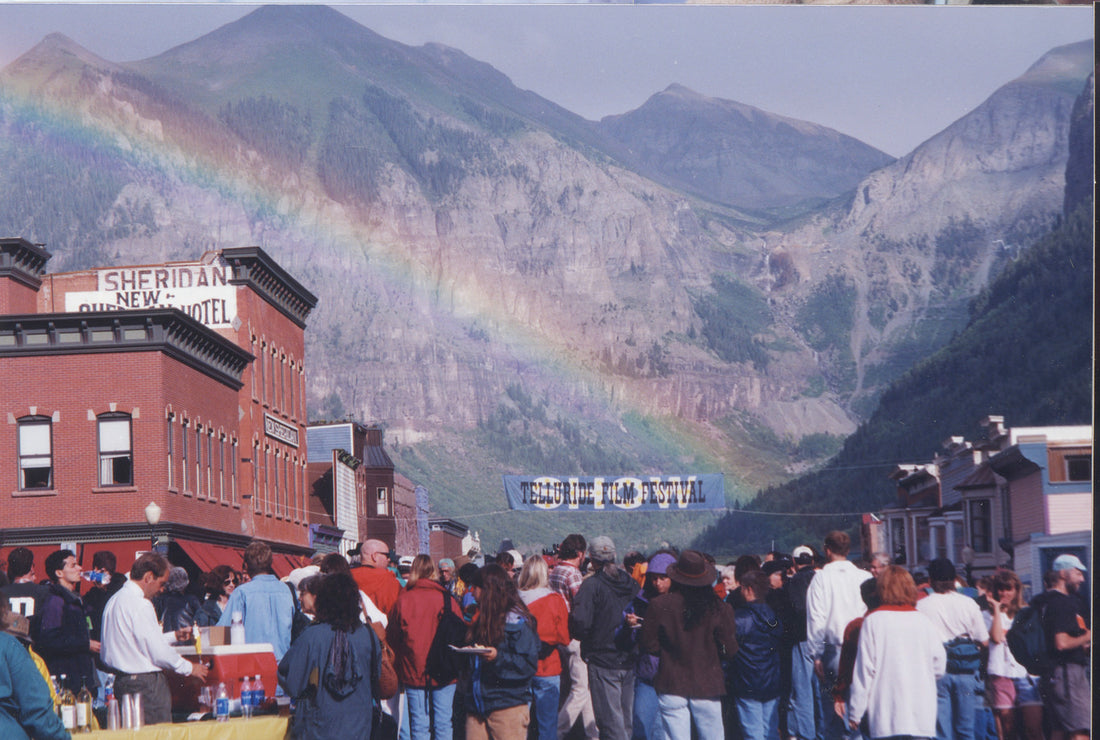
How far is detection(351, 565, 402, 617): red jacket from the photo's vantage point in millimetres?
13062

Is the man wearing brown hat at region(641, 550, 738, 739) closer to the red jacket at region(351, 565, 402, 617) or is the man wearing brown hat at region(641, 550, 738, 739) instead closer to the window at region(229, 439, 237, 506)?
the red jacket at region(351, 565, 402, 617)

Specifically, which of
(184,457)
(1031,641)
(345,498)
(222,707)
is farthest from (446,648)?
(345,498)

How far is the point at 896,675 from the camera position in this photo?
30.1 ft

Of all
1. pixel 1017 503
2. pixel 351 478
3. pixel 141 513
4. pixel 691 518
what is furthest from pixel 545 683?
pixel 691 518

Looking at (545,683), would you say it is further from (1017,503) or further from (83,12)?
(83,12)

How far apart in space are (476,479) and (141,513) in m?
144

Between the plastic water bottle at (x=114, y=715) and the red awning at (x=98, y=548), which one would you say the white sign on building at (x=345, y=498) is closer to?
the red awning at (x=98, y=548)

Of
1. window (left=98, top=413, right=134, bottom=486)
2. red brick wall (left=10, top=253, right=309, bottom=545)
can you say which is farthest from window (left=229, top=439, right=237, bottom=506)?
window (left=98, top=413, right=134, bottom=486)

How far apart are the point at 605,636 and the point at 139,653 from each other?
442 cm

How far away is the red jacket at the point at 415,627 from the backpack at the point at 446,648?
0.07m

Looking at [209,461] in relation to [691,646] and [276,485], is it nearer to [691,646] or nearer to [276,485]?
[276,485]

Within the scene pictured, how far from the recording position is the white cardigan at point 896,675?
9164mm

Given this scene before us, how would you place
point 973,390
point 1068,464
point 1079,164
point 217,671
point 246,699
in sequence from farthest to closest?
point 1079,164
point 973,390
point 1068,464
point 217,671
point 246,699

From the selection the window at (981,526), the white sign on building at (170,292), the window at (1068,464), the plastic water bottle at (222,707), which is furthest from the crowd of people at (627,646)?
the window at (981,526)
